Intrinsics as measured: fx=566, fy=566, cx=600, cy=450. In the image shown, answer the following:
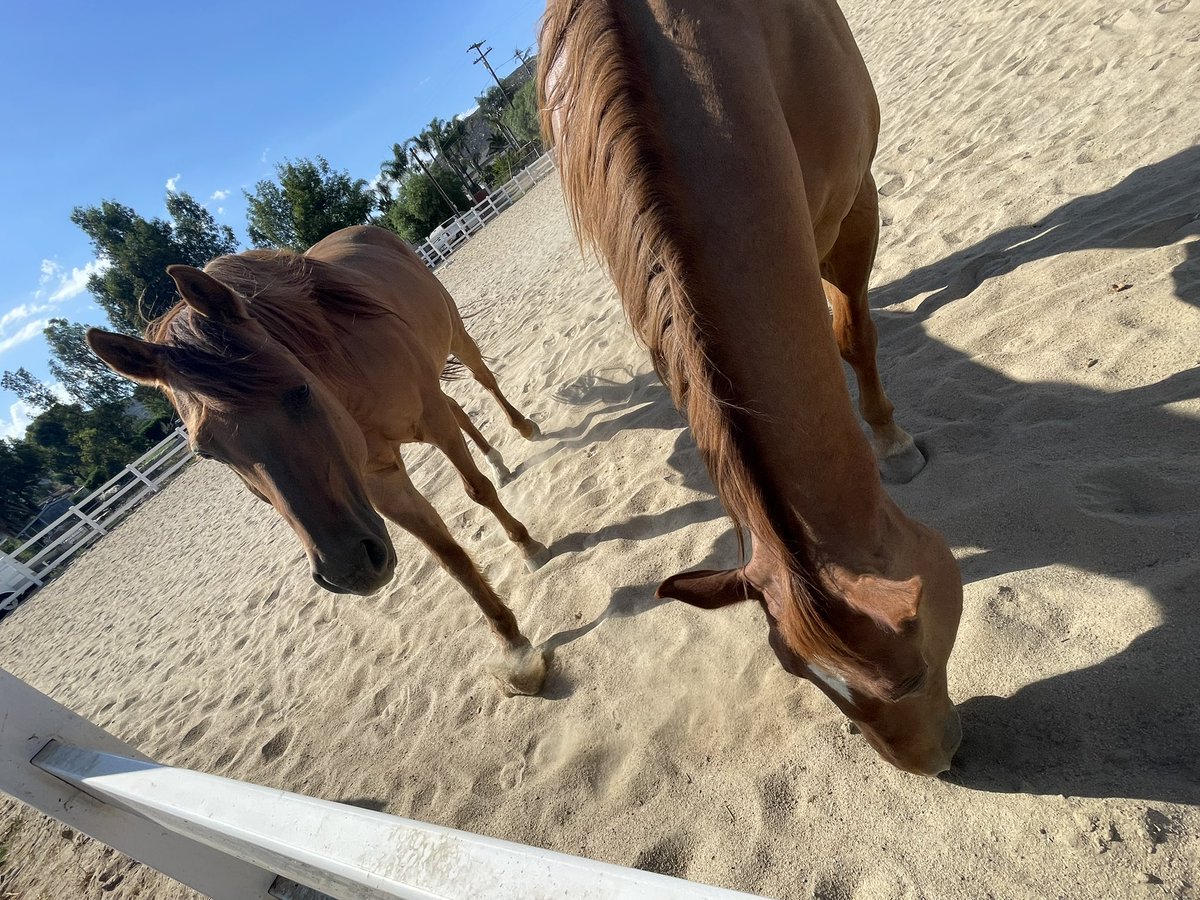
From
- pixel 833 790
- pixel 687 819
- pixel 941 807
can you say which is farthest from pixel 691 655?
pixel 941 807

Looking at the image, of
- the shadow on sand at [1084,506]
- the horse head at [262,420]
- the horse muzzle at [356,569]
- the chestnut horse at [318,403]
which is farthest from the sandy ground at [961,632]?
the horse head at [262,420]

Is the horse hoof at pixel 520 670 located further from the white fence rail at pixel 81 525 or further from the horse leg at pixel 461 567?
the white fence rail at pixel 81 525

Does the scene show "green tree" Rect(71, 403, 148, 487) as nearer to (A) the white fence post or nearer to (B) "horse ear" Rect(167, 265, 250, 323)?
(A) the white fence post

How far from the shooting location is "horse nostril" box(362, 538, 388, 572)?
199 centimetres

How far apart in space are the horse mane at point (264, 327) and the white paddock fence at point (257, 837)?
124cm

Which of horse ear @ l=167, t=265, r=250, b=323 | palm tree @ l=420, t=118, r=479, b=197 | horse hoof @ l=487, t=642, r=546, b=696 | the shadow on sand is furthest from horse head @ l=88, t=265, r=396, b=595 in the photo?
palm tree @ l=420, t=118, r=479, b=197

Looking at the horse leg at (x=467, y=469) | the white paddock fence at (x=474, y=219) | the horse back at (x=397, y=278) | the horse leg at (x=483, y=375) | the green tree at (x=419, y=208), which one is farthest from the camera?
the green tree at (x=419, y=208)

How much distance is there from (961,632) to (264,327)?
2.77 meters

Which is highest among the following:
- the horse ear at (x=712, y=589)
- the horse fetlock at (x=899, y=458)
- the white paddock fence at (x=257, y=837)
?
the white paddock fence at (x=257, y=837)

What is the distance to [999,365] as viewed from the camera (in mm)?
2580

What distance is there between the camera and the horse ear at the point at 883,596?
982 millimetres

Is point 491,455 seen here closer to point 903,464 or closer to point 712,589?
point 903,464

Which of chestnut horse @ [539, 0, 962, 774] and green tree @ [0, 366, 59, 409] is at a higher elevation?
green tree @ [0, 366, 59, 409]

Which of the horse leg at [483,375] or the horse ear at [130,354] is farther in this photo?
the horse leg at [483,375]
